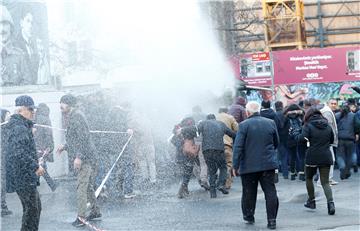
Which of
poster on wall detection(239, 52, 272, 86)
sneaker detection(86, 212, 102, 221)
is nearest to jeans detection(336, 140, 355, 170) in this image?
sneaker detection(86, 212, 102, 221)

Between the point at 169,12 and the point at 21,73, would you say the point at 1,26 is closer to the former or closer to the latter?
the point at 21,73

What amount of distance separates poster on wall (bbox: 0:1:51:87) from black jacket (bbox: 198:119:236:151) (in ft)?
13.5

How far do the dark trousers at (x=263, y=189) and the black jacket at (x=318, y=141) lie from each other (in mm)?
1295

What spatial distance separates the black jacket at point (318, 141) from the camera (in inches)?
376

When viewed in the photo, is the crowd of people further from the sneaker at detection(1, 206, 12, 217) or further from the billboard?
the billboard

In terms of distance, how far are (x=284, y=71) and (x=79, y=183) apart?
16273 mm

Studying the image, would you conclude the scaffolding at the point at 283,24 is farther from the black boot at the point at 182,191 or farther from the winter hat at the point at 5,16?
the black boot at the point at 182,191

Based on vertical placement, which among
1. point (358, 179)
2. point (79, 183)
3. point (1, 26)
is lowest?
point (358, 179)

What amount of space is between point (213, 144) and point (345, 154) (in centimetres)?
393

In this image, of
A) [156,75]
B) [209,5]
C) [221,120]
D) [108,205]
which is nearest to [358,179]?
[221,120]

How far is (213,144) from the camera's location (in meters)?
11.6

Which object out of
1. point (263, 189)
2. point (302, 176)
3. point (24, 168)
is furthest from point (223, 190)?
point (24, 168)

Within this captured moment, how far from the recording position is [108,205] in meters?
10.8

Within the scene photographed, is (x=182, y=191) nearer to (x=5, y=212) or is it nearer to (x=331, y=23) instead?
(x=5, y=212)
